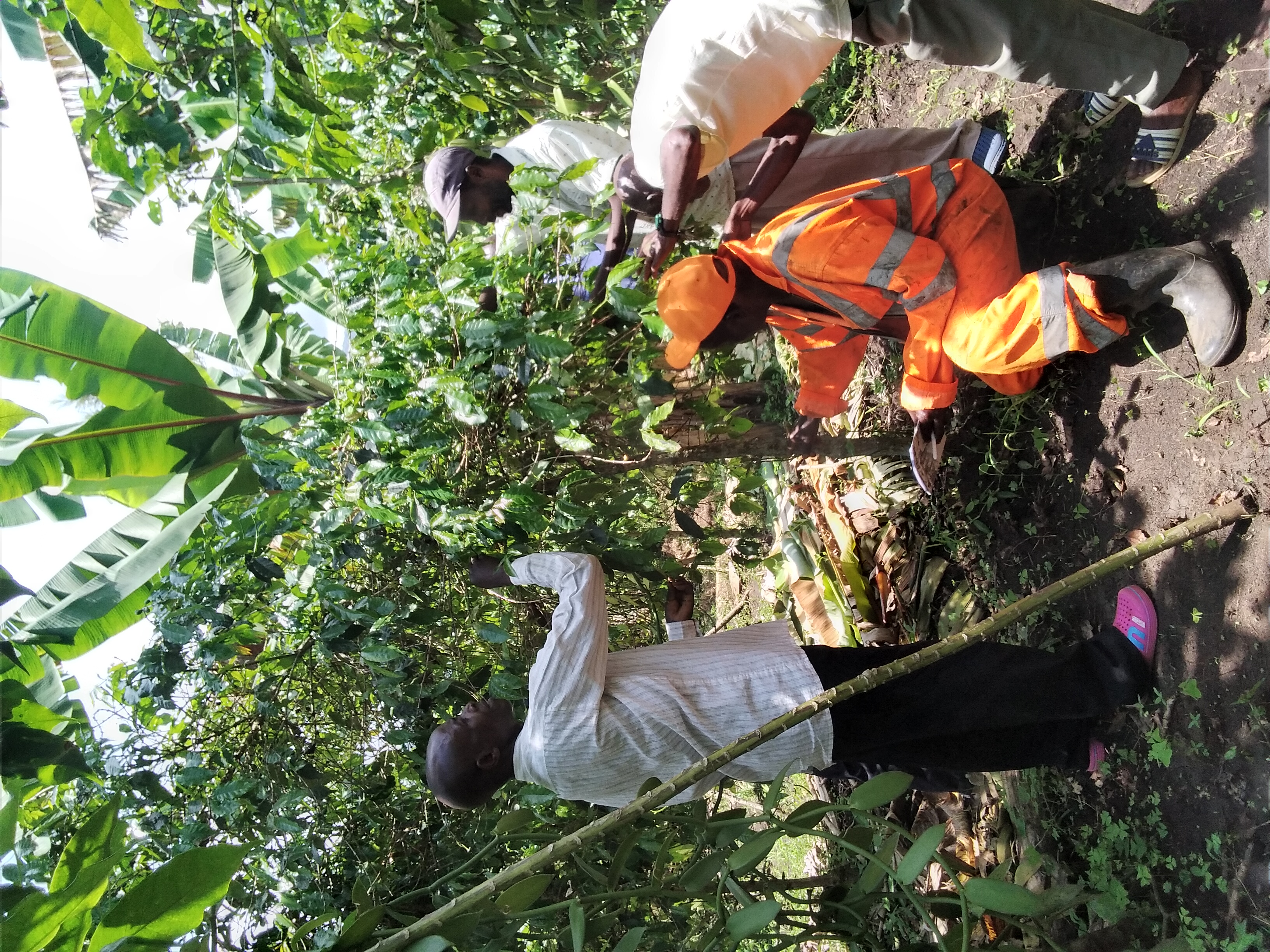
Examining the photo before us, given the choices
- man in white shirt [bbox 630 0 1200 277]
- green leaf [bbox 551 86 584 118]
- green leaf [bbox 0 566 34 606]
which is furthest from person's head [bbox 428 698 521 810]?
green leaf [bbox 551 86 584 118]

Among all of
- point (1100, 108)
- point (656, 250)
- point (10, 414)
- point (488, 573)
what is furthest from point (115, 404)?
point (1100, 108)

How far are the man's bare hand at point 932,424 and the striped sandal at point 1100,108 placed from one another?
954 mm

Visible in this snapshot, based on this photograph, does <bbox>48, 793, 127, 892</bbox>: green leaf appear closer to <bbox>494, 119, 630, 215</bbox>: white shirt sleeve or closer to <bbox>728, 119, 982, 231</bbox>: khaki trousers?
<bbox>494, 119, 630, 215</bbox>: white shirt sleeve

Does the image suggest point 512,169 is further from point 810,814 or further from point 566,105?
point 810,814

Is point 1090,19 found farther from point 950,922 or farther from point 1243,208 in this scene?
point 950,922

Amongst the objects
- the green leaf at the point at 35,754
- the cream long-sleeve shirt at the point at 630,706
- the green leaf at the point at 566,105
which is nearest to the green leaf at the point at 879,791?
the cream long-sleeve shirt at the point at 630,706

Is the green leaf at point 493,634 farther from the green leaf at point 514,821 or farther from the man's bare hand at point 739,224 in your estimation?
the man's bare hand at point 739,224

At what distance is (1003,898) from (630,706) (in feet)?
3.19

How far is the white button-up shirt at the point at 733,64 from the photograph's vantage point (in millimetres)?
1927

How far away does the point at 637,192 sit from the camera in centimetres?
224

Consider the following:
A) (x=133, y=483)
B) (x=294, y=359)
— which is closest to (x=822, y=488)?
(x=294, y=359)

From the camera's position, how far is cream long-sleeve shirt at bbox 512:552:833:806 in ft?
6.61

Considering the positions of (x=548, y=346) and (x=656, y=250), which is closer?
(x=548, y=346)

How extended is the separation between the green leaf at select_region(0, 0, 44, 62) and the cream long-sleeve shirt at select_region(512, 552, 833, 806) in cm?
285
